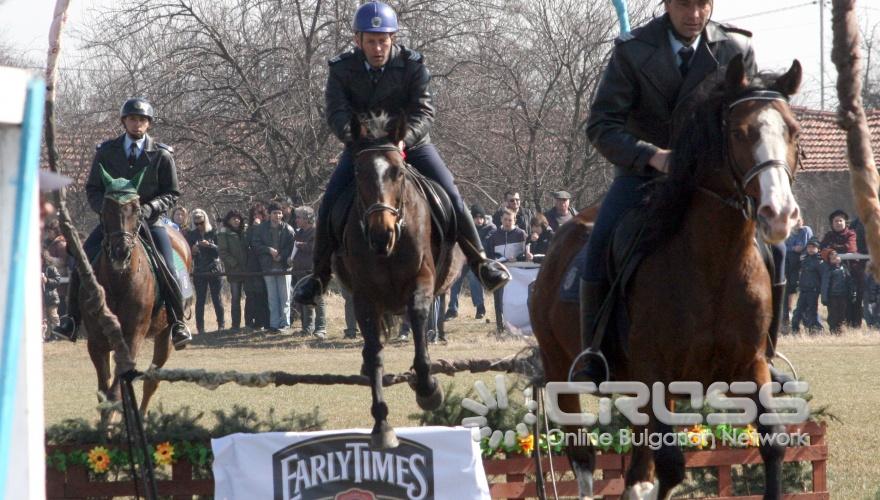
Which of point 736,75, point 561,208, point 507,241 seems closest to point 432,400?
point 736,75

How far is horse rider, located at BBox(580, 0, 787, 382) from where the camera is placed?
636 centimetres

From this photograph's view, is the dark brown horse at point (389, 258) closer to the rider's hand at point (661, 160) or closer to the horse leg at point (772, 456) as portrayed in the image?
the rider's hand at point (661, 160)

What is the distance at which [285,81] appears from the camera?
27.1m

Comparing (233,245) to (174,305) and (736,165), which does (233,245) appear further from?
(736,165)

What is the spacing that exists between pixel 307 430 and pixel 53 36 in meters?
3.07

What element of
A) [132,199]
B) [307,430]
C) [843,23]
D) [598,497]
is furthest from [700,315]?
[132,199]

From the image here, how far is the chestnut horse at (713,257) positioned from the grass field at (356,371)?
2.52 metres

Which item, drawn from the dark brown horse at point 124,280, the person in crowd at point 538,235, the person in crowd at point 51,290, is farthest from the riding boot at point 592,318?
the person in crowd at point 51,290

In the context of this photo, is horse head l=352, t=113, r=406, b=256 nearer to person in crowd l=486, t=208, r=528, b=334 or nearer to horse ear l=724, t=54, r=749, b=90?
→ horse ear l=724, t=54, r=749, b=90

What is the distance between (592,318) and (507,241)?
44.8ft

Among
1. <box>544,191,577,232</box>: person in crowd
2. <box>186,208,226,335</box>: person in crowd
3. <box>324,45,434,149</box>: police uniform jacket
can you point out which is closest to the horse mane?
<box>324,45,434,149</box>: police uniform jacket

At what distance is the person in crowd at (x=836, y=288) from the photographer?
2102cm

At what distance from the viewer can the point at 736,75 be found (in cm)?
556

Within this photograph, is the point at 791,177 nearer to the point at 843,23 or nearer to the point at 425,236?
the point at 843,23
